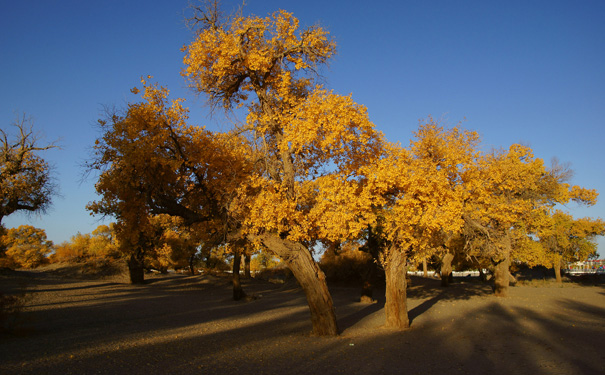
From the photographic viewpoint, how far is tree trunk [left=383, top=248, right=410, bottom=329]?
11.4 metres

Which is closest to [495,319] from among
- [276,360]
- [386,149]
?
[386,149]

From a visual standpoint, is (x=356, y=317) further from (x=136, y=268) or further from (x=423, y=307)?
(x=136, y=268)

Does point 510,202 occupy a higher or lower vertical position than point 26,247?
higher

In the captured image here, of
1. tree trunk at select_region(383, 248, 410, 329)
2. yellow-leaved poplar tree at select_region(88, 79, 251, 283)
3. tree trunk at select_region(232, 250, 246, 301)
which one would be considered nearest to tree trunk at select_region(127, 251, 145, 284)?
tree trunk at select_region(232, 250, 246, 301)

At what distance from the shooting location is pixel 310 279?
34.2 feet

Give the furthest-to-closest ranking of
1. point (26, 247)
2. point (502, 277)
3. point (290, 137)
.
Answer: point (26, 247)
point (502, 277)
point (290, 137)

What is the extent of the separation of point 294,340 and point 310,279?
5.94 ft

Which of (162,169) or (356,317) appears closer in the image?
(162,169)

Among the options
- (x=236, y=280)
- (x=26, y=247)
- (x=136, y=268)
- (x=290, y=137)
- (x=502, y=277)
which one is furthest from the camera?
(x=26, y=247)

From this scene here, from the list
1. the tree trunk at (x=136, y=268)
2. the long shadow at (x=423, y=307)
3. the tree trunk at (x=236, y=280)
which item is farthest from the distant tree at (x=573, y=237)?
the tree trunk at (x=136, y=268)

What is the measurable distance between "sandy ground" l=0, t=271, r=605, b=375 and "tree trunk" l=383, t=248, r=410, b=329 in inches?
18.5

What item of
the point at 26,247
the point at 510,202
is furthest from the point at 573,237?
the point at 26,247

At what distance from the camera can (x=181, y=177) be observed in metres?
11.0

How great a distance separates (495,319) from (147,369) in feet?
40.4
